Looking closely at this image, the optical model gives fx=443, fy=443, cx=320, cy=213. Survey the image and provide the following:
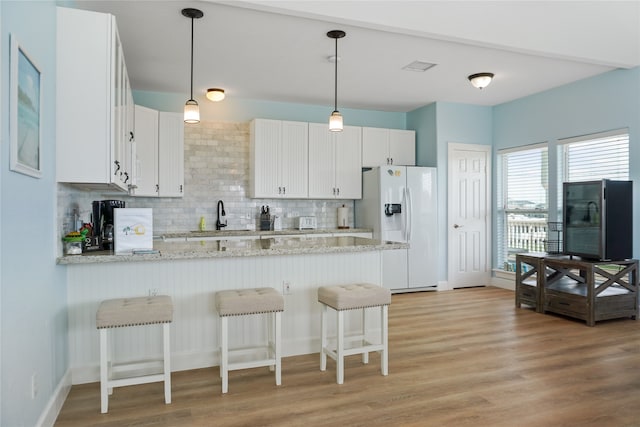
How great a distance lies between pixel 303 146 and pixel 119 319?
12.9 feet

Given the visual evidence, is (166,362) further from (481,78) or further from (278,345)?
(481,78)

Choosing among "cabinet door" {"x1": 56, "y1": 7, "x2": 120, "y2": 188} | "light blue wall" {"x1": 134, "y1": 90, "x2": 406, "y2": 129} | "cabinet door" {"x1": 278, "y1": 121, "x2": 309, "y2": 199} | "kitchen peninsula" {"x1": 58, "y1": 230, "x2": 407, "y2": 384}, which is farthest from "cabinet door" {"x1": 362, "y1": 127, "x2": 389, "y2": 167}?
"cabinet door" {"x1": 56, "y1": 7, "x2": 120, "y2": 188}

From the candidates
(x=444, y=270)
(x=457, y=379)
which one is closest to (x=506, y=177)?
(x=444, y=270)

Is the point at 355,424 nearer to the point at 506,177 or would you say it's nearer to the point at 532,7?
the point at 532,7

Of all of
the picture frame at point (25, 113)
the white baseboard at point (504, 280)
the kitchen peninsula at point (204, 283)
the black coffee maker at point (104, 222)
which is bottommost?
the white baseboard at point (504, 280)

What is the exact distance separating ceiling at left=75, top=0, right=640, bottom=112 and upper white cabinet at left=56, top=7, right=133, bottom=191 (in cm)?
75

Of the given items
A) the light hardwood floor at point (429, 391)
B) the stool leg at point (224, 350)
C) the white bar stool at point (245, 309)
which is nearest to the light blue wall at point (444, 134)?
the light hardwood floor at point (429, 391)

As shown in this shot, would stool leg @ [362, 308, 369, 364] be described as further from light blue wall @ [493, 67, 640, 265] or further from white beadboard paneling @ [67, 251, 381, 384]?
light blue wall @ [493, 67, 640, 265]

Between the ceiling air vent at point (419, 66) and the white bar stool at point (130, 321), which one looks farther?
the ceiling air vent at point (419, 66)

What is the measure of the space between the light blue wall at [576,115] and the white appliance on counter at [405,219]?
1.12m

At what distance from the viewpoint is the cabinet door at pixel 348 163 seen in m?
6.27

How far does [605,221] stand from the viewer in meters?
4.51

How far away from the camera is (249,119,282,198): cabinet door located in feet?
18.9

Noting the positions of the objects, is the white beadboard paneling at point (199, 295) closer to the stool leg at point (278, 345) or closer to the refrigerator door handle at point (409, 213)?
the stool leg at point (278, 345)
